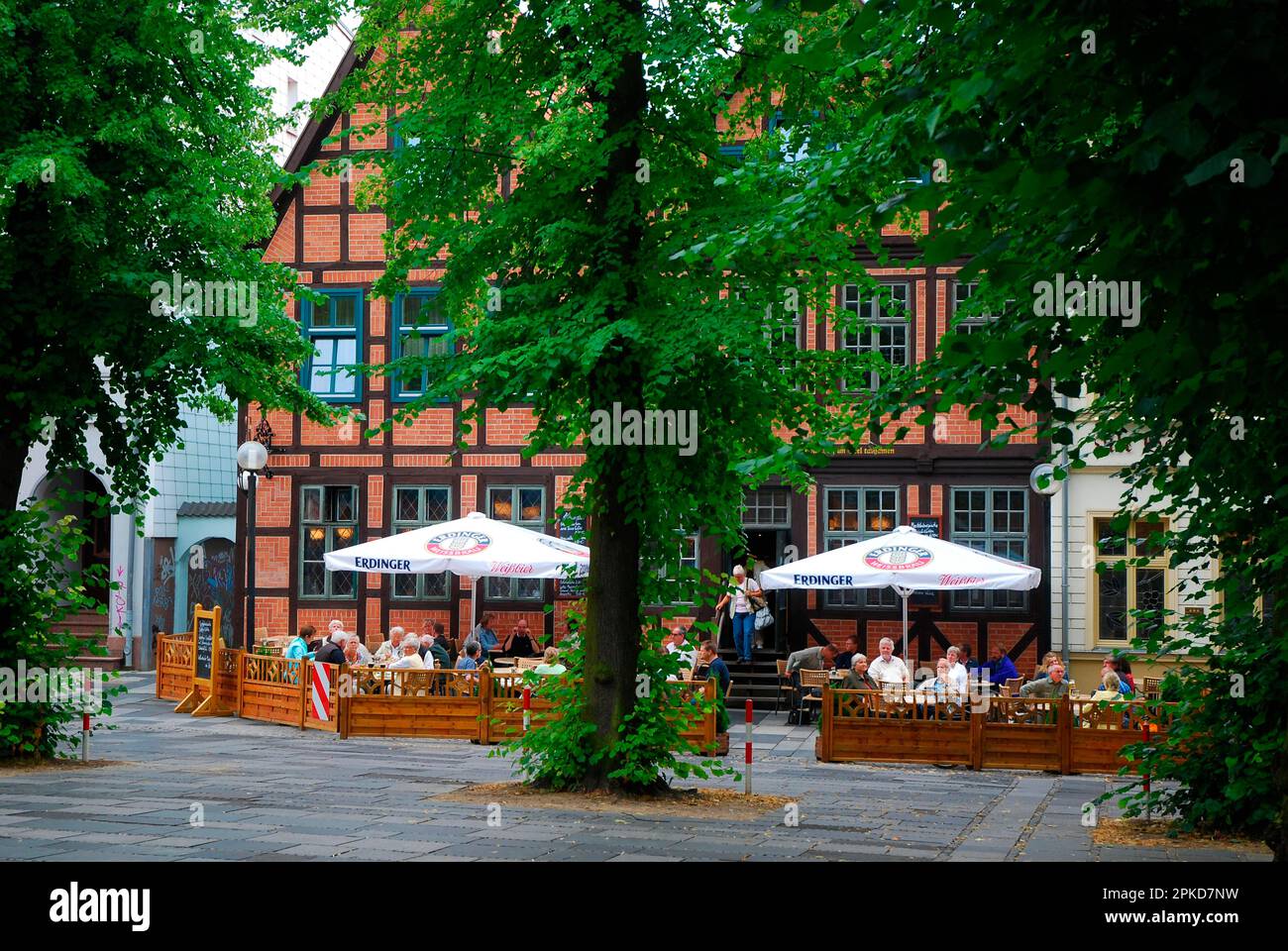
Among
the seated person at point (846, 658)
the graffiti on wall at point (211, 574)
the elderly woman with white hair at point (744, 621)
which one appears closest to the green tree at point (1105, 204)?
the seated person at point (846, 658)

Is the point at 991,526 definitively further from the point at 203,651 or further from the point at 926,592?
the point at 203,651

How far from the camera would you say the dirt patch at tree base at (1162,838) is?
1263 centimetres

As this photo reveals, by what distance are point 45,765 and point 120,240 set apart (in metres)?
5.89

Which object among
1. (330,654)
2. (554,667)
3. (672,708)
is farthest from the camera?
(330,654)

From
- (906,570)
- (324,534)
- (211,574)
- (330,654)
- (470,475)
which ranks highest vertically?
(470,475)

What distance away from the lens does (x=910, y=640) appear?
28.1 meters

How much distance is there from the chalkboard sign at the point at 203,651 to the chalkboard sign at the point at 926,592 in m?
12.4

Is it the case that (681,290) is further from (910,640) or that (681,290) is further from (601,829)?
(910,640)

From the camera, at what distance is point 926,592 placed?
27.9 metres

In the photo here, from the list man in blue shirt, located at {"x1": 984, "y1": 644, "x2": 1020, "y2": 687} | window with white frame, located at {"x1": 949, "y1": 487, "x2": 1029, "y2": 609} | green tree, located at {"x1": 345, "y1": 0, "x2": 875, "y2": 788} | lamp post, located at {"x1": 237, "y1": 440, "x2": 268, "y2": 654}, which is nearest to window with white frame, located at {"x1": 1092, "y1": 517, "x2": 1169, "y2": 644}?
window with white frame, located at {"x1": 949, "y1": 487, "x2": 1029, "y2": 609}

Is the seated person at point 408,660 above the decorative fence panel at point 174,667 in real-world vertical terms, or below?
above

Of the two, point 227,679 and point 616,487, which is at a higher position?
point 616,487

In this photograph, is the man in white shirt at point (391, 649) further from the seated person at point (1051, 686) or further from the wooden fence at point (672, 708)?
the seated person at point (1051, 686)

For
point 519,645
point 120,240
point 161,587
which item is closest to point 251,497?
point 519,645
